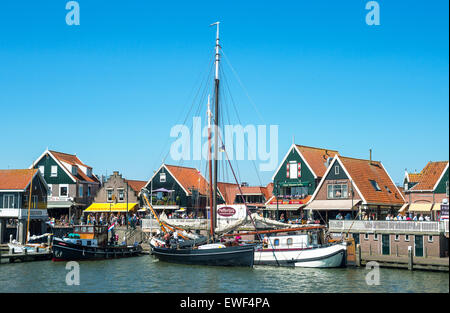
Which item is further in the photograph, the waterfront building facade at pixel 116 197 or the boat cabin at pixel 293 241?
the waterfront building facade at pixel 116 197

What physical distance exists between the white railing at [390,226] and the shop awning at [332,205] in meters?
7.02

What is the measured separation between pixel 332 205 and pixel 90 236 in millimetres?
27378

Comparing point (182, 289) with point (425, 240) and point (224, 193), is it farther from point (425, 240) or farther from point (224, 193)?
point (224, 193)

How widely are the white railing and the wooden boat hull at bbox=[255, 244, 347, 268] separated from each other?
224 inches

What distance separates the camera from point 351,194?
61938mm

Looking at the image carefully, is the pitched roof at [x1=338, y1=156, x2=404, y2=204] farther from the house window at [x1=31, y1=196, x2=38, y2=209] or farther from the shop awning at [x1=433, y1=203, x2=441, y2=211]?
the house window at [x1=31, y1=196, x2=38, y2=209]

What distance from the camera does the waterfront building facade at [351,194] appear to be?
200ft

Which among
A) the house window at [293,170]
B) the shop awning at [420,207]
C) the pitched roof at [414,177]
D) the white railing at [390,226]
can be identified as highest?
the house window at [293,170]

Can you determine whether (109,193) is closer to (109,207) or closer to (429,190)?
(109,207)

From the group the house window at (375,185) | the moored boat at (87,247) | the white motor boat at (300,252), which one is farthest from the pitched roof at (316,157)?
the moored boat at (87,247)

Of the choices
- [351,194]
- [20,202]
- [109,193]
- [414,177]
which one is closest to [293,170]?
[351,194]

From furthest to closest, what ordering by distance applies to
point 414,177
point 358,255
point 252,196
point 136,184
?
1. point 136,184
2. point 252,196
3. point 414,177
4. point 358,255

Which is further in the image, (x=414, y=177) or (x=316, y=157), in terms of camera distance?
(x=316, y=157)

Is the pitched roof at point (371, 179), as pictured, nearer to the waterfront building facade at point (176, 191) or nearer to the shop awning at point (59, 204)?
the waterfront building facade at point (176, 191)
